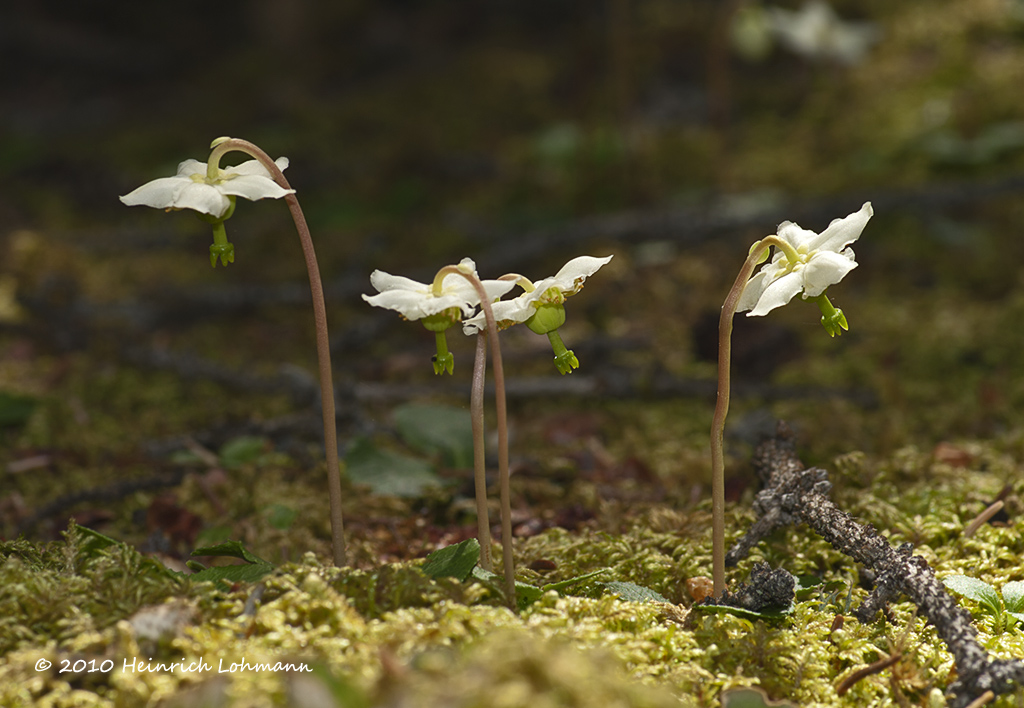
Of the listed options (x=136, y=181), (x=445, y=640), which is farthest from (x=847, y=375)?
(x=136, y=181)

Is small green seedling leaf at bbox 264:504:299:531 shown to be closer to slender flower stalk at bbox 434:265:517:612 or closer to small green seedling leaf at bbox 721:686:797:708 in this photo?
slender flower stalk at bbox 434:265:517:612

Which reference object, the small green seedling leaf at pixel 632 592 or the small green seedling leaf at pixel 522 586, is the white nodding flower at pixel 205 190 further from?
the small green seedling leaf at pixel 632 592

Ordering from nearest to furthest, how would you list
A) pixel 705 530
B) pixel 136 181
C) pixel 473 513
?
pixel 705 530 < pixel 473 513 < pixel 136 181

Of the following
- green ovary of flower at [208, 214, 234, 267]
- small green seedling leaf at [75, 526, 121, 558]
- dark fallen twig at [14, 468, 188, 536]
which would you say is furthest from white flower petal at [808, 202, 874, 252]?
dark fallen twig at [14, 468, 188, 536]

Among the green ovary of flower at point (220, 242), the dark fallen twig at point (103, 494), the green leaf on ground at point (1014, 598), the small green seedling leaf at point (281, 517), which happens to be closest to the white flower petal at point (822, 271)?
the green leaf on ground at point (1014, 598)

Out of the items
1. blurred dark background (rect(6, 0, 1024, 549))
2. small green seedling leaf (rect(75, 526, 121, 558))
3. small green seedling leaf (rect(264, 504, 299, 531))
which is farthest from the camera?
blurred dark background (rect(6, 0, 1024, 549))

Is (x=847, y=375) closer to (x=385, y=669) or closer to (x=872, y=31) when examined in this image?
(x=385, y=669)
